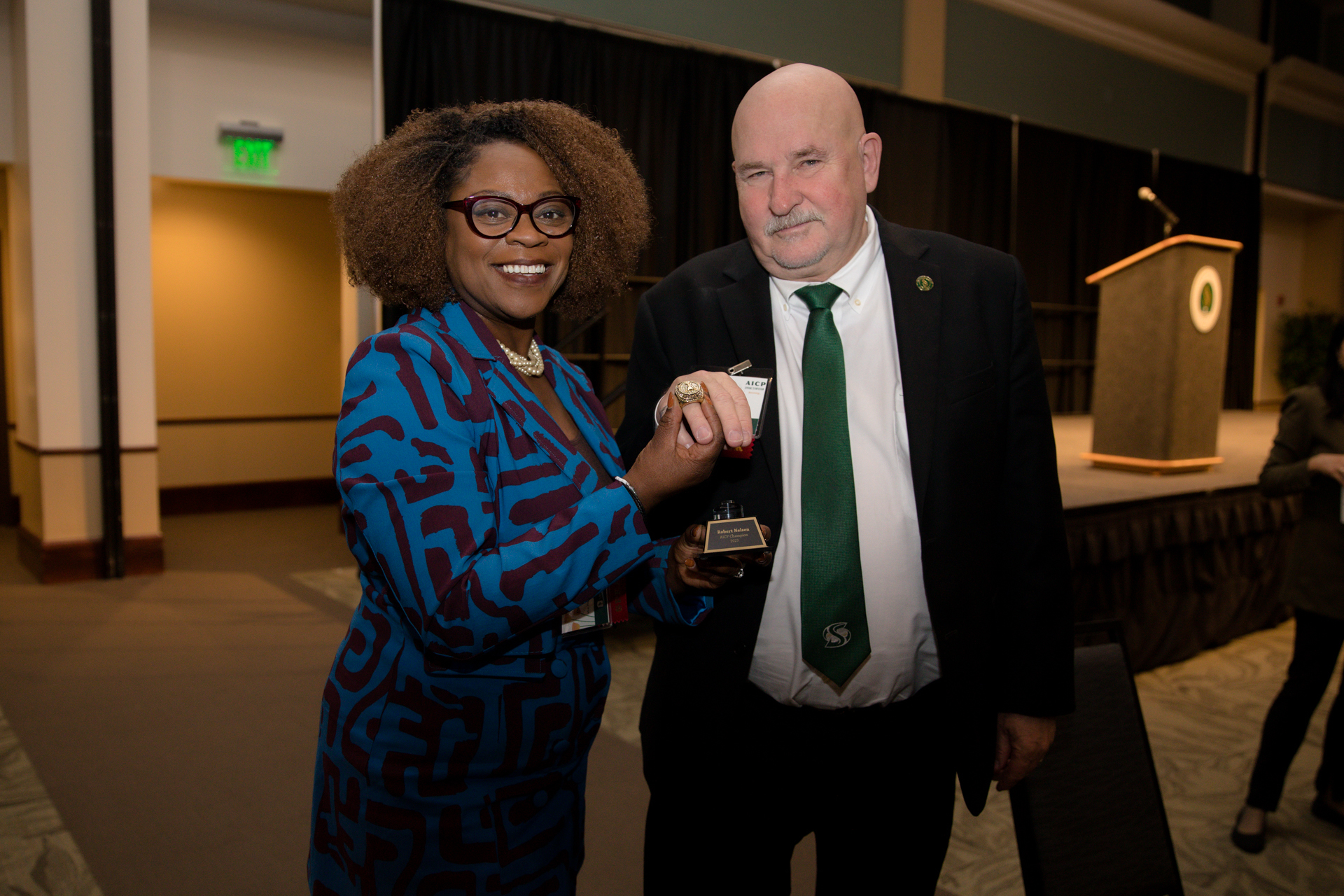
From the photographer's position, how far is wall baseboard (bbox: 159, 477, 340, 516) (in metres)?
7.80

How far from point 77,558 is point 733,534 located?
553 cm

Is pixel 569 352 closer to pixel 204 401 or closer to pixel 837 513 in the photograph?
pixel 204 401

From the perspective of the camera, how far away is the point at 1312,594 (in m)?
2.73

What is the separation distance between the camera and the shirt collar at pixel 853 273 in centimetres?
146

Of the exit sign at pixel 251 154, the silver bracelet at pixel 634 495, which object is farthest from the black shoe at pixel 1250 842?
→ the exit sign at pixel 251 154

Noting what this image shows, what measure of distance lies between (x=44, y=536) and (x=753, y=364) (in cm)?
540

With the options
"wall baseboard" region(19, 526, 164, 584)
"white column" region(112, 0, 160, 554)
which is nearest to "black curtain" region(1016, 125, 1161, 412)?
"white column" region(112, 0, 160, 554)

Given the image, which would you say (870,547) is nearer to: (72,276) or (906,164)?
(72,276)

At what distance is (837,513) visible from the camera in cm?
137

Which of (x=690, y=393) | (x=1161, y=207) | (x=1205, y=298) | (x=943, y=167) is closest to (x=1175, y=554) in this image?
(x=1205, y=298)

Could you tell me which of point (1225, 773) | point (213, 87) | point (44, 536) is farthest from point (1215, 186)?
point (44, 536)

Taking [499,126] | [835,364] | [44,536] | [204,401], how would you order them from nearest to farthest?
1. [499,126]
2. [835,364]
3. [44,536]
4. [204,401]

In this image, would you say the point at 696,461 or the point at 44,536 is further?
the point at 44,536

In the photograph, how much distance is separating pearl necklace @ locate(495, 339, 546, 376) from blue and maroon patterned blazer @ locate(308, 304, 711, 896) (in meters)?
0.07
